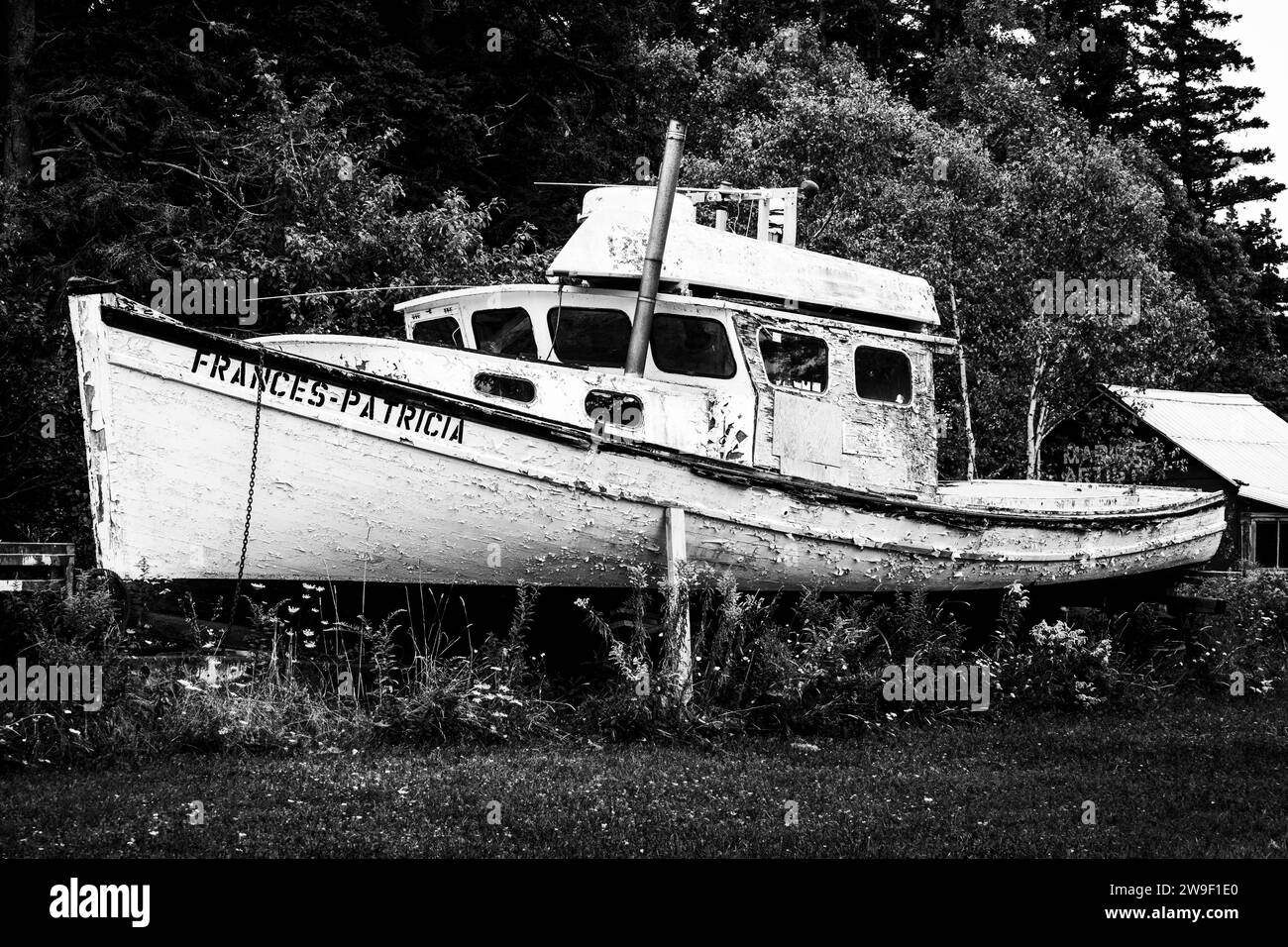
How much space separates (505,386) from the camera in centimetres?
998

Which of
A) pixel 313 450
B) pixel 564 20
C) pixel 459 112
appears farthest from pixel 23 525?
pixel 564 20

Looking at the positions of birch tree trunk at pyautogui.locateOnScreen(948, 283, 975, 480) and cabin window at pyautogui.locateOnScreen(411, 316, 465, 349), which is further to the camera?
birch tree trunk at pyautogui.locateOnScreen(948, 283, 975, 480)

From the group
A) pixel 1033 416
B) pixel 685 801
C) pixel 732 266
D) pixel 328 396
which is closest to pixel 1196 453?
pixel 1033 416

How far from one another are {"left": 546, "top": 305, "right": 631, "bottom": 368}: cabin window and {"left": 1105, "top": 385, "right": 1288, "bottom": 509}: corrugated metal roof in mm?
14049

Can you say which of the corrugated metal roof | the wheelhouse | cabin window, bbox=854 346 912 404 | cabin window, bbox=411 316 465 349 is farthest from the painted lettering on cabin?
the corrugated metal roof

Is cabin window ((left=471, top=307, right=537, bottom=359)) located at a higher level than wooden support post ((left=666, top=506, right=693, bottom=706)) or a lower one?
higher

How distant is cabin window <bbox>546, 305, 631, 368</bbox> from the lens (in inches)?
412

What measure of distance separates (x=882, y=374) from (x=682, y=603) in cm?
321

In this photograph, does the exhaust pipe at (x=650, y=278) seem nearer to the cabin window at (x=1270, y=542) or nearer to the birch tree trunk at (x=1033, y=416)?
the birch tree trunk at (x=1033, y=416)

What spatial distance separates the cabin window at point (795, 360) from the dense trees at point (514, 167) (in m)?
7.10

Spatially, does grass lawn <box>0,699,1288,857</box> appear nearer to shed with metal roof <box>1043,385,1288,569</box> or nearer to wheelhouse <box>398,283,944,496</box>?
wheelhouse <box>398,283,944,496</box>

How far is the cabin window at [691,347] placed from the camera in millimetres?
10461

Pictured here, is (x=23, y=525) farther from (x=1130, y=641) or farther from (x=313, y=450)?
(x=1130, y=641)
